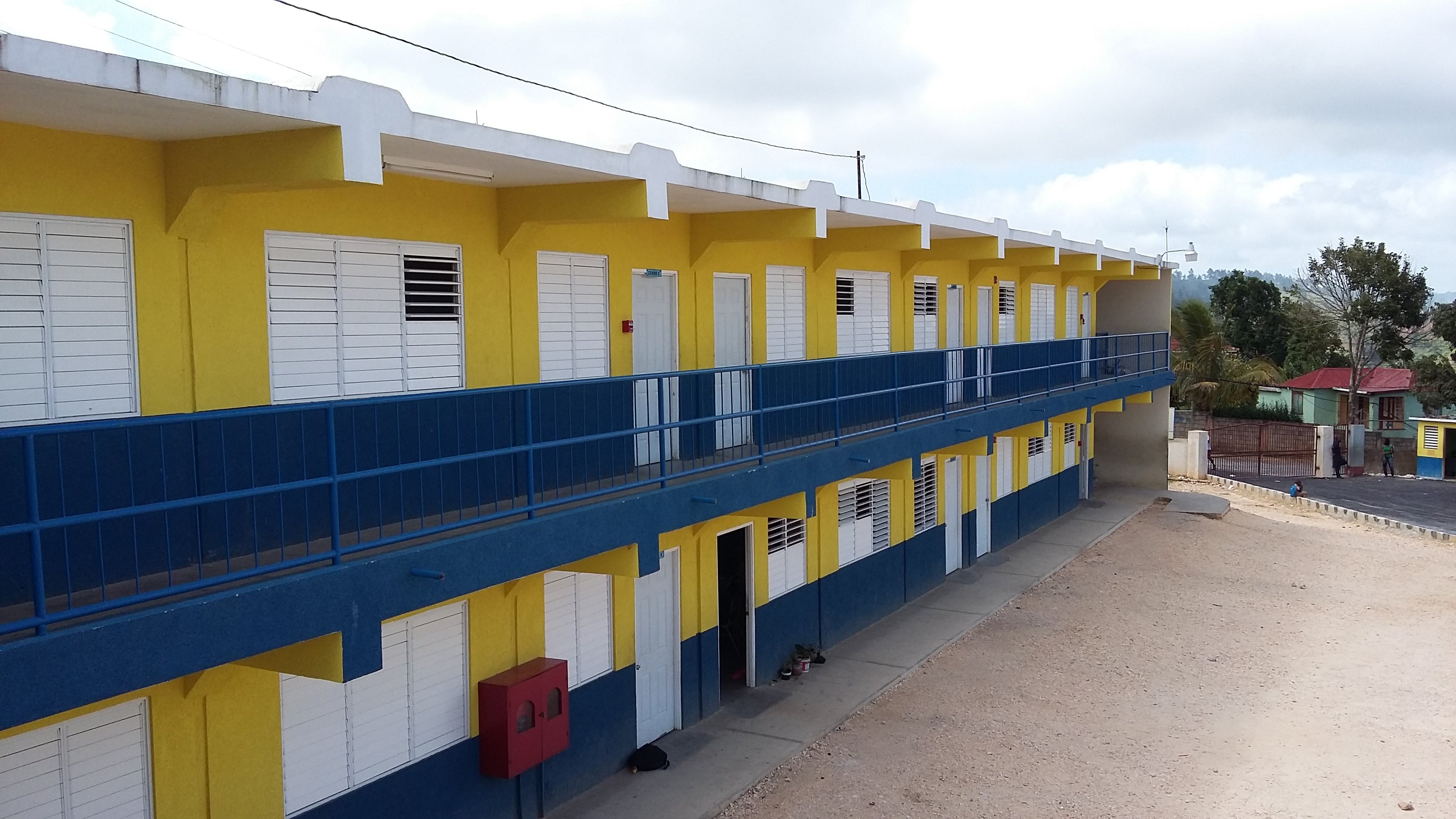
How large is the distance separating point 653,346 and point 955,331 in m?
9.66

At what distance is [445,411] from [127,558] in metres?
2.82

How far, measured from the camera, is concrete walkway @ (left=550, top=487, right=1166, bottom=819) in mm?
11172

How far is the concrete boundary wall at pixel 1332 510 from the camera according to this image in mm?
27234

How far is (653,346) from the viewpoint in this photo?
41.0 ft

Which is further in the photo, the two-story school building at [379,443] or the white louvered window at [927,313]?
the white louvered window at [927,313]

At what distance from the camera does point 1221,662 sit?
1580 cm

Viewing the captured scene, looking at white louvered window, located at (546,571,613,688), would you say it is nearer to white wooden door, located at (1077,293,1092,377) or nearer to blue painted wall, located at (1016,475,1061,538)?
blue painted wall, located at (1016,475,1061,538)

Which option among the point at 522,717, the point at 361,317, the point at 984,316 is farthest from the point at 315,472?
the point at 984,316

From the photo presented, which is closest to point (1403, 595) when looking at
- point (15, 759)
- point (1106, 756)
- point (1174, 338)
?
point (1106, 756)

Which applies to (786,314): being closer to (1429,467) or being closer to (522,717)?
(522,717)

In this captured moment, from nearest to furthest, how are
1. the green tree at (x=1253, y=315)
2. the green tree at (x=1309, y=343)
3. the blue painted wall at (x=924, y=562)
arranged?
1. the blue painted wall at (x=924, y=562)
2. the green tree at (x=1309, y=343)
3. the green tree at (x=1253, y=315)

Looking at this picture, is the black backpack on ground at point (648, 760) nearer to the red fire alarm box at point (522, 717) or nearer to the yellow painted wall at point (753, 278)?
the red fire alarm box at point (522, 717)

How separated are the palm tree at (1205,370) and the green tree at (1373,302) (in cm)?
391

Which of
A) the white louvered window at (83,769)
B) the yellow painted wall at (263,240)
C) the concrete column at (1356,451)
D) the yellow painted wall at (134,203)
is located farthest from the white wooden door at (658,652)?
the concrete column at (1356,451)
